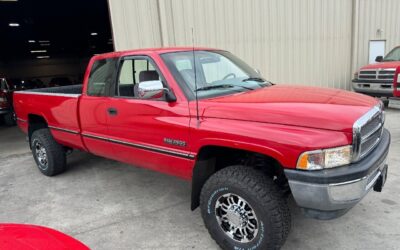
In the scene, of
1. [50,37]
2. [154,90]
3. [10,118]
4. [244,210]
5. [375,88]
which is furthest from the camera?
[50,37]

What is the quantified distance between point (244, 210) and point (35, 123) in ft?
14.2

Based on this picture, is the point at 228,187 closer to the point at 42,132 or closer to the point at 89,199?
the point at 89,199

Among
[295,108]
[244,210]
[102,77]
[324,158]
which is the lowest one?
[244,210]

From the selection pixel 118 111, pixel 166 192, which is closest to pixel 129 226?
pixel 166 192

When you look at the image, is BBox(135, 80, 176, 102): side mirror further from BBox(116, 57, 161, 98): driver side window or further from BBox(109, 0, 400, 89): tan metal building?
BBox(109, 0, 400, 89): tan metal building

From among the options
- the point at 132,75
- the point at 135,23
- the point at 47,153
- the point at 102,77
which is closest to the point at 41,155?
the point at 47,153

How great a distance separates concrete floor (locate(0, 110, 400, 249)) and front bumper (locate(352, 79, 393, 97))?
3.87 meters

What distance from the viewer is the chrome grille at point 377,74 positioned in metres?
9.00

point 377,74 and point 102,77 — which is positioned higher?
point 102,77

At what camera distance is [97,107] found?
4160 millimetres

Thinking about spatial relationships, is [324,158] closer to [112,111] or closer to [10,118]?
[112,111]

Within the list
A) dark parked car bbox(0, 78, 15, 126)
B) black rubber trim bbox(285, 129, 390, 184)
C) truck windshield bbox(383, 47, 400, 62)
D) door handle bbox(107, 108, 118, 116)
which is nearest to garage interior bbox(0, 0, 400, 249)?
dark parked car bbox(0, 78, 15, 126)

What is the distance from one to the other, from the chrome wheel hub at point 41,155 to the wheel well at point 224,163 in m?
3.25

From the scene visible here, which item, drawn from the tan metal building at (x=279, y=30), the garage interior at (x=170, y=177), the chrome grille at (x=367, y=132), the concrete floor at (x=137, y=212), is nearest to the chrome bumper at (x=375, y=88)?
the garage interior at (x=170, y=177)
